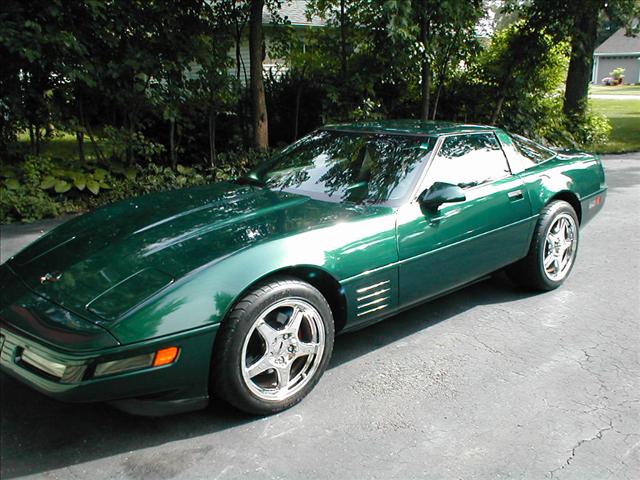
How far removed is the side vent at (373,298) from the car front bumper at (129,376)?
0.91 m

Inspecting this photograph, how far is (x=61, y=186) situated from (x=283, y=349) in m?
5.47

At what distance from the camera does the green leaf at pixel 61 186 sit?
7.44 m

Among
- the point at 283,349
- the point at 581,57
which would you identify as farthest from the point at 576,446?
the point at 581,57

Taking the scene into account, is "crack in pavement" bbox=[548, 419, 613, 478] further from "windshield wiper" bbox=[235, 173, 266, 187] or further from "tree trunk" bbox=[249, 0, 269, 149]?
"tree trunk" bbox=[249, 0, 269, 149]

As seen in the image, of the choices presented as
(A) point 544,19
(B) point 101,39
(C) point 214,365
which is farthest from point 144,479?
(A) point 544,19

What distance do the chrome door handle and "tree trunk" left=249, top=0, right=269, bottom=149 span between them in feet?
17.7

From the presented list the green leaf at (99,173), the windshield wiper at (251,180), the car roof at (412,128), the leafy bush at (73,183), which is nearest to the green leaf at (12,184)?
the leafy bush at (73,183)

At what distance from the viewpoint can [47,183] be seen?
7.48 metres

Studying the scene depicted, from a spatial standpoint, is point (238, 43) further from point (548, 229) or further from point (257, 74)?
point (548, 229)

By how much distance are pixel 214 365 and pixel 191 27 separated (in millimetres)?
6505

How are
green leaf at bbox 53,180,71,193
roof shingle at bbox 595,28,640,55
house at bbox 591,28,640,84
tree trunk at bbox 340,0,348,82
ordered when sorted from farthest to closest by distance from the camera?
house at bbox 591,28,640,84
roof shingle at bbox 595,28,640,55
tree trunk at bbox 340,0,348,82
green leaf at bbox 53,180,71,193

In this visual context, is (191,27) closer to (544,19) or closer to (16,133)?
(16,133)

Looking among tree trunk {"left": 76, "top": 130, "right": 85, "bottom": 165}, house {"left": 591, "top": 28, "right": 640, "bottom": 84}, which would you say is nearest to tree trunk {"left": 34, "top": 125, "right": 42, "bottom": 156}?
tree trunk {"left": 76, "top": 130, "right": 85, "bottom": 165}

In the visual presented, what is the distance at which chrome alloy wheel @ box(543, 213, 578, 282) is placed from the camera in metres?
4.62
